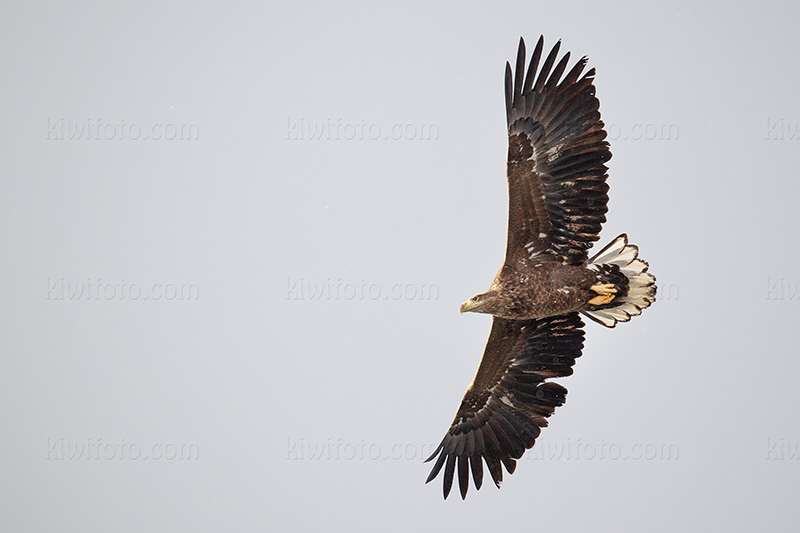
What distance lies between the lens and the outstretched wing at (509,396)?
11648 mm

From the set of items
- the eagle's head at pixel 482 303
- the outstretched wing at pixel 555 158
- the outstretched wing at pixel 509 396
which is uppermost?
the outstretched wing at pixel 555 158

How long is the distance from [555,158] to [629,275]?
165cm

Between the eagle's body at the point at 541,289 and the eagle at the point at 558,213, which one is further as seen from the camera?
the eagle's body at the point at 541,289

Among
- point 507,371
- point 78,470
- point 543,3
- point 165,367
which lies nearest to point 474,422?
point 507,371

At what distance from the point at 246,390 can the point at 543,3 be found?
393 ft

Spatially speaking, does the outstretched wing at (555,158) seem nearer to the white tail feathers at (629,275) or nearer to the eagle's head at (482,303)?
the white tail feathers at (629,275)

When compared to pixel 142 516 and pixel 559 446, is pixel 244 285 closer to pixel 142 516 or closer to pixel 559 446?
pixel 142 516

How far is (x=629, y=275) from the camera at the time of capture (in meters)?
10.9

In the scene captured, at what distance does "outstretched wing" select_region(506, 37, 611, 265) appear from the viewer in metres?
10.5

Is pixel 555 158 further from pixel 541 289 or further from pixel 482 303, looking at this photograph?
pixel 482 303

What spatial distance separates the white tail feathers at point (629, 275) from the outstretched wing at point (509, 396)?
0.77 meters

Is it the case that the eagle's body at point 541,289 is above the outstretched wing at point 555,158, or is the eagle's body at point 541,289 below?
below

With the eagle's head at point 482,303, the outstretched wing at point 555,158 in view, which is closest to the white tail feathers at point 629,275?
the outstretched wing at point 555,158

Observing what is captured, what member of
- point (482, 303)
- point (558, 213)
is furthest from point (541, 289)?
point (558, 213)
